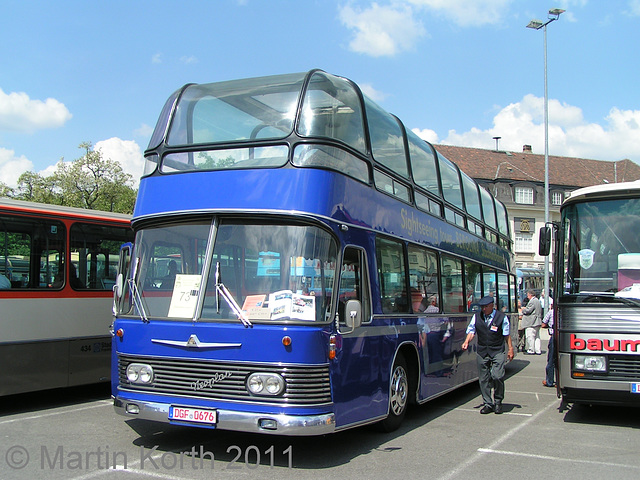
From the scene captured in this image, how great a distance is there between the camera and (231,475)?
6281mm

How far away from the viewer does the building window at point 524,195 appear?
66.1 meters

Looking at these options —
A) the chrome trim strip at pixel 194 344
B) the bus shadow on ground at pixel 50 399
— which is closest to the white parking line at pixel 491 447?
the chrome trim strip at pixel 194 344

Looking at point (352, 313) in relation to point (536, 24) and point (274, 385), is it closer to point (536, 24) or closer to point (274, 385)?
point (274, 385)

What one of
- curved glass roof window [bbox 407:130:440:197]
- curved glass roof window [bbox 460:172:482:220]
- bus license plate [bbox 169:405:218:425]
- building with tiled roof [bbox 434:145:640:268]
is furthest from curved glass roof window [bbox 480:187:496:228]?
building with tiled roof [bbox 434:145:640:268]

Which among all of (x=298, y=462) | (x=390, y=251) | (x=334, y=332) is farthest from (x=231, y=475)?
(x=390, y=251)

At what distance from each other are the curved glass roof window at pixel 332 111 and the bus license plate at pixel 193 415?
3079 mm

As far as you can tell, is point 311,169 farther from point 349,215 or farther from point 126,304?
point 126,304

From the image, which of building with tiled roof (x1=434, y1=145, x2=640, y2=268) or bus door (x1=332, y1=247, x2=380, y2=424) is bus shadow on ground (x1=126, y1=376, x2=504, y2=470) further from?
building with tiled roof (x1=434, y1=145, x2=640, y2=268)

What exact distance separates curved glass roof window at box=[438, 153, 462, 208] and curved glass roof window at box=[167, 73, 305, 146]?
15.2 feet

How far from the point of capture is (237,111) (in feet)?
25.9

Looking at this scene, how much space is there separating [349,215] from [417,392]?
314 centimetres

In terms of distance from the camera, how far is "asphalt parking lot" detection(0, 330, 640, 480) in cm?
646

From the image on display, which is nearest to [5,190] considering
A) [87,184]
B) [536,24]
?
[87,184]

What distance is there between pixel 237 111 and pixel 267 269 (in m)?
2.24
